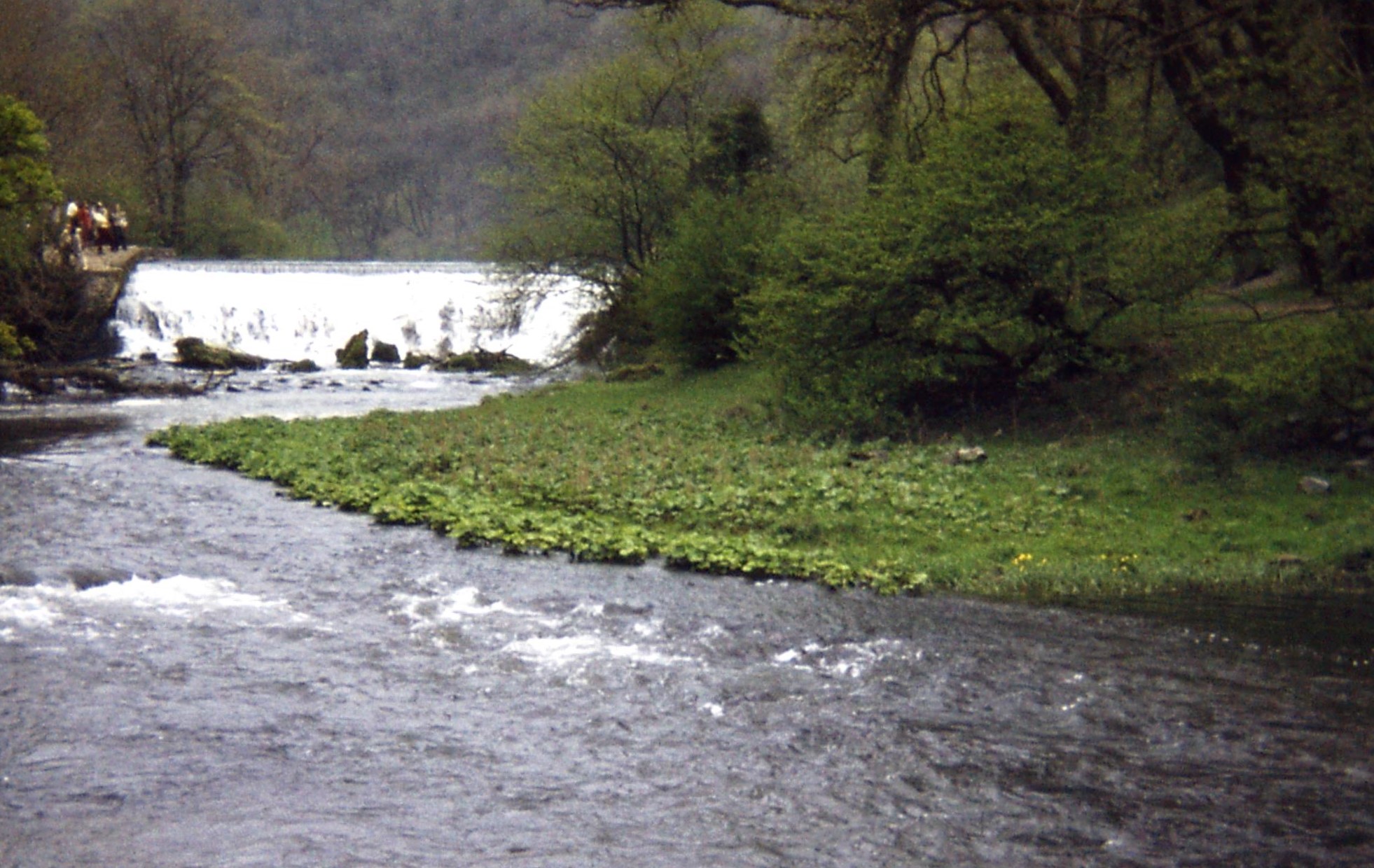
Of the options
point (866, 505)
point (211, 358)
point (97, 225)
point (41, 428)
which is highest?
point (97, 225)

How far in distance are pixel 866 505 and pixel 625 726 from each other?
7.09 meters

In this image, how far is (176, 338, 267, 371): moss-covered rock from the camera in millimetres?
37763

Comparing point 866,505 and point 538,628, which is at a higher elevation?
point 866,505

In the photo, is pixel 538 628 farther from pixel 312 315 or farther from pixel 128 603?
pixel 312 315

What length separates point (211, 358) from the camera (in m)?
37.8

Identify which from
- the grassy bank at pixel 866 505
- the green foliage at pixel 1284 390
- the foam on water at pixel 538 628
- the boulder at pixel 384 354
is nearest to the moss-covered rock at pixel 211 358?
the boulder at pixel 384 354

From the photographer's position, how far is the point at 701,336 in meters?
28.6

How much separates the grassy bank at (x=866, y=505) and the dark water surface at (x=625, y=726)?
991mm

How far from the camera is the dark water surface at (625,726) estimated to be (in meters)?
7.40

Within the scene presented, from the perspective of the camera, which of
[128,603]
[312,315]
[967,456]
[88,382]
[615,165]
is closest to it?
[128,603]

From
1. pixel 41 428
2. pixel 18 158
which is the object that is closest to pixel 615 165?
pixel 18 158

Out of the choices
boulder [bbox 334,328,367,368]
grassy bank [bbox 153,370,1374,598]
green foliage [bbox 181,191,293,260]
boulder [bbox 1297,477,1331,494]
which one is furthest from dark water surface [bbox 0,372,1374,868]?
green foliage [bbox 181,191,293,260]

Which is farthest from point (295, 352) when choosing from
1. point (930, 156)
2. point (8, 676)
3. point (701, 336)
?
point (8, 676)

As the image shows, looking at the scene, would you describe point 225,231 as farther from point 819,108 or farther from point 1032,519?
point 1032,519
